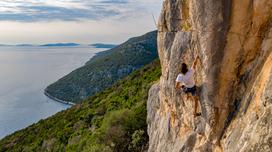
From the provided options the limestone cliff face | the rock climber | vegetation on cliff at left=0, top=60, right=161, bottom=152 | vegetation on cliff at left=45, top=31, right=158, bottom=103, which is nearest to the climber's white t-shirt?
the rock climber

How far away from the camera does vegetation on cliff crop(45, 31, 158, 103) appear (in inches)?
6166

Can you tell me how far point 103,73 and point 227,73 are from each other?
152364mm

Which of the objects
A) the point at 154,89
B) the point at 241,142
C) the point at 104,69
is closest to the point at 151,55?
the point at 104,69

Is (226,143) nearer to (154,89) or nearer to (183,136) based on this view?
(183,136)

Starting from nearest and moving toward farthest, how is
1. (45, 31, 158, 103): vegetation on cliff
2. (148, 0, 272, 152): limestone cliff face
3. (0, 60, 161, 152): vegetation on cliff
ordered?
(148, 0, 272, 152): limestone cliff face
(0, 60, 161, 152): vegetation on cliff
(45, 31, 158, 103): vegetation on cliff

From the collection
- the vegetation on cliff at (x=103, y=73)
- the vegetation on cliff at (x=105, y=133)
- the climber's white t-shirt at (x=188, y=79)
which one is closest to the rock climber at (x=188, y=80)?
the climber's white t-shirt at (x=188, y=79)

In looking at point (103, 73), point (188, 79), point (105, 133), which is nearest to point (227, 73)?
point (188, 79)

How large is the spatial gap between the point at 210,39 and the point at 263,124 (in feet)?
10.8

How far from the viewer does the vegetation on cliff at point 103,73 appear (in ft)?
514

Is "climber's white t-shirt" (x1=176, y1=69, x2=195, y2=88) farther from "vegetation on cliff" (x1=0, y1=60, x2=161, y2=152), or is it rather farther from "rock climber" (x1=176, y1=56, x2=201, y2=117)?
"vegetation on cliff" (x1=0, y1=60, x2=161, y2=152)

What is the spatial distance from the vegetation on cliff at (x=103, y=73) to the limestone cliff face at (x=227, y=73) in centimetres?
13979

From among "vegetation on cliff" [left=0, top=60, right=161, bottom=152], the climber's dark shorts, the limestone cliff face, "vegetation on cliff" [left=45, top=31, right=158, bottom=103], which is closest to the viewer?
the limestone cliff face

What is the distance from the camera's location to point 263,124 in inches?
320

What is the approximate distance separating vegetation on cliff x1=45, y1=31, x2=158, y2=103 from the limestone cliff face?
13979 centimetres
